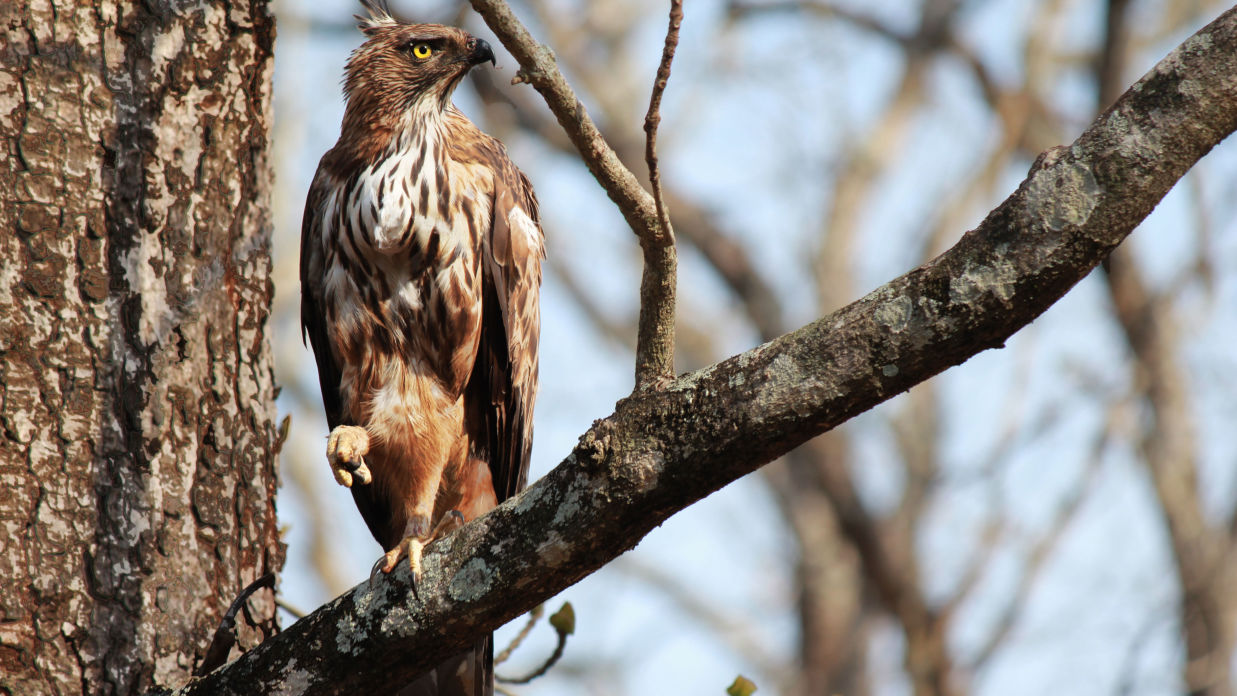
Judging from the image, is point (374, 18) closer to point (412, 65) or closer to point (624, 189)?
point (412, 65)

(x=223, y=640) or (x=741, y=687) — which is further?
(x=741, y=687)

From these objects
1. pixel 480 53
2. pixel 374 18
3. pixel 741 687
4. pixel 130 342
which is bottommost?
pixel 741 687

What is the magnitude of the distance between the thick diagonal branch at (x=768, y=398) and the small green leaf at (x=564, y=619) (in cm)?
99

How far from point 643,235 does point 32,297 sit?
1.57 m

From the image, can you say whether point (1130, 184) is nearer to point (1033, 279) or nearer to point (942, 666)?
point (1033, 279)

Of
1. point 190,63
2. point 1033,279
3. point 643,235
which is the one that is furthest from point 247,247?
point 1033,279

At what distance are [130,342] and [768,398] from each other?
1779 mm

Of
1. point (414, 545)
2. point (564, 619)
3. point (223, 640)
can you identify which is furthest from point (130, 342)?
point (564, 619)

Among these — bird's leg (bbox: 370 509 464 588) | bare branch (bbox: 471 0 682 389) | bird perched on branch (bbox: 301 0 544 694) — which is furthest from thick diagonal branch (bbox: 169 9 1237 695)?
bird perched on branch (bbox: 301 0 544 694)

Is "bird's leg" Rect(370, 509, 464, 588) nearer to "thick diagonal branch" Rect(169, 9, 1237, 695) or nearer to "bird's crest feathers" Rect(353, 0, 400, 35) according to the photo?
"thick diagonal branch" Rect(169, 9, 1237, 695)

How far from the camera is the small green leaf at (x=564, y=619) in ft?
11.3

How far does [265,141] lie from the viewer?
337 centimetres

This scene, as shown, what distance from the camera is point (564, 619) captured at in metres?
3.45

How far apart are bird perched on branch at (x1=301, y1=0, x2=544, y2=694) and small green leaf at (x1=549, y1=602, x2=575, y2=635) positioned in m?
0.27
